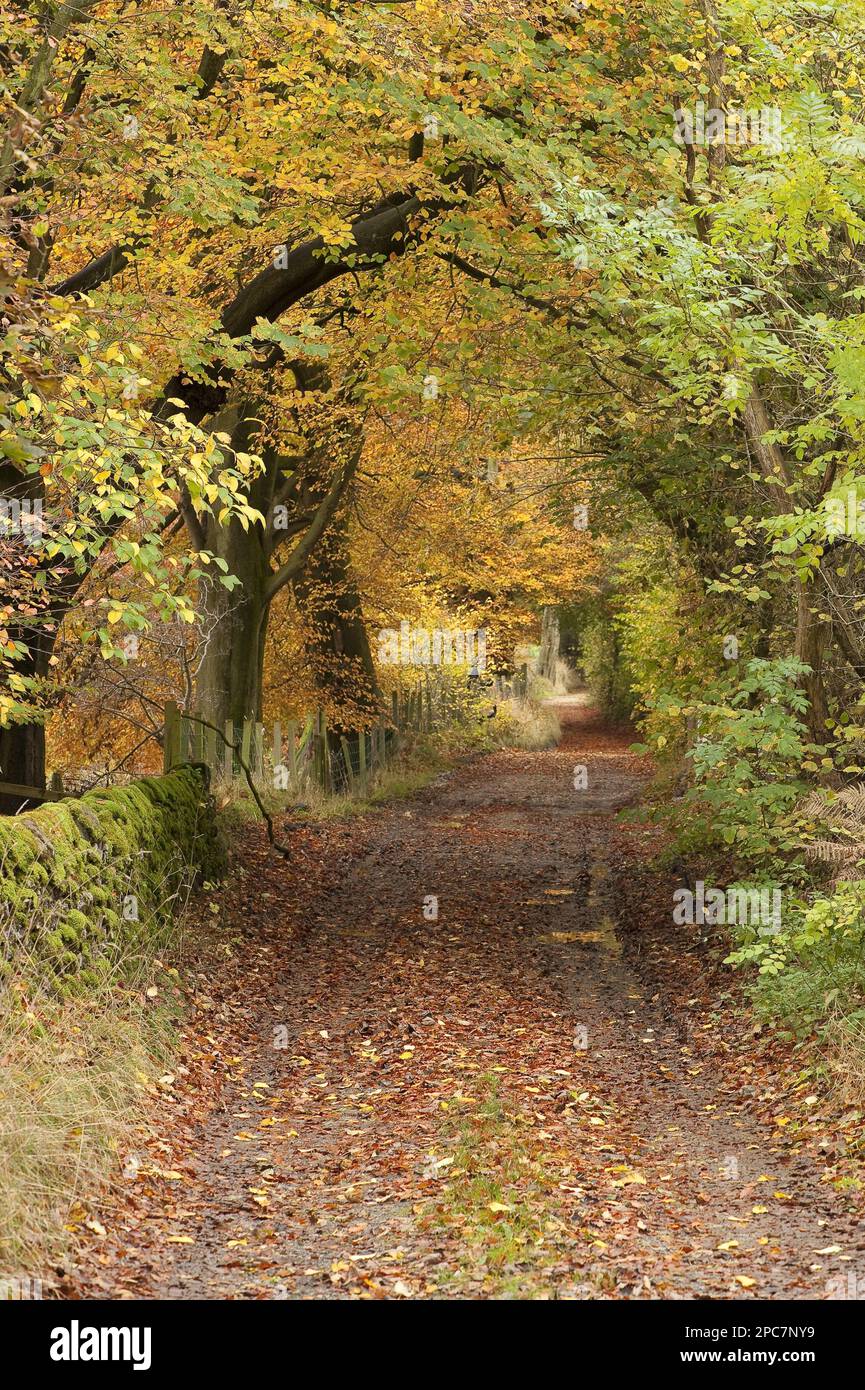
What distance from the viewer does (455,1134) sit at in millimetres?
7449

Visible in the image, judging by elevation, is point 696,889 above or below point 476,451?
below

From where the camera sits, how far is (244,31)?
36.7 feet

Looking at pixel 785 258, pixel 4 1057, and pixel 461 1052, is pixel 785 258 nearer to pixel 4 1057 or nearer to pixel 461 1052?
pixel 461 1052

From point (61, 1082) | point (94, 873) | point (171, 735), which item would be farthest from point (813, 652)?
point (171, 735)

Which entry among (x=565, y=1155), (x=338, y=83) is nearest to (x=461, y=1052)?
(x=565, y=1155)

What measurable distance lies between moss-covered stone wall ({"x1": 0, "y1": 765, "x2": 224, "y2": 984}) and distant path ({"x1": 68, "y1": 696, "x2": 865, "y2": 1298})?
0.81 m

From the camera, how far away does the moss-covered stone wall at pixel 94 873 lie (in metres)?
7.92

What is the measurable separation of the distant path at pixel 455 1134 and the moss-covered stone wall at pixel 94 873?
0.81 m

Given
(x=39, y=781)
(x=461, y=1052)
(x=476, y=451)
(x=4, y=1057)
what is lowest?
(x=461, y=1052)

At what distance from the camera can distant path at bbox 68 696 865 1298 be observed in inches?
227

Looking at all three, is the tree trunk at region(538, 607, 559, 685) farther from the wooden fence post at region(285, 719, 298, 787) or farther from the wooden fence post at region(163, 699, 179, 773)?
the wooden fence post at region(163, 699, 179, 773)

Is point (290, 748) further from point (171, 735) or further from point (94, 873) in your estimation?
point (94, 873)

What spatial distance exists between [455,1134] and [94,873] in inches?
122

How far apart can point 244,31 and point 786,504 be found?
18.6 ft
